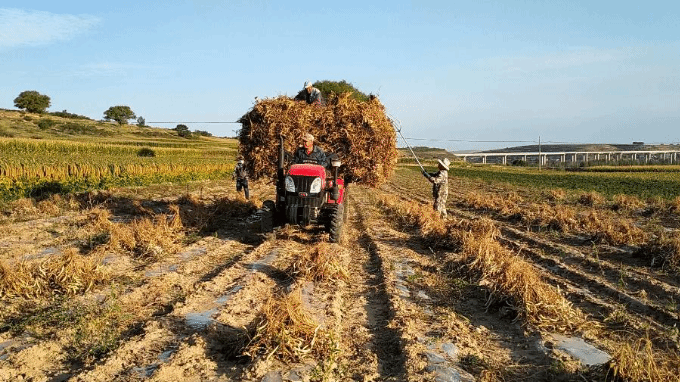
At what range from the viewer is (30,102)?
83188 mm

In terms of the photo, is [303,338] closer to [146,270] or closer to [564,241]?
[146,270]

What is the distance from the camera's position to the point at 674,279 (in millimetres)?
7133

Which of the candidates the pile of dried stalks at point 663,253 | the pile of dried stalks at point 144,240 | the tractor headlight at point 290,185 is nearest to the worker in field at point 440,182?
the tractor headlight at point 290,185

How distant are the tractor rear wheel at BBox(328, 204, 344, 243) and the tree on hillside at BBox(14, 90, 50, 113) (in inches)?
3587

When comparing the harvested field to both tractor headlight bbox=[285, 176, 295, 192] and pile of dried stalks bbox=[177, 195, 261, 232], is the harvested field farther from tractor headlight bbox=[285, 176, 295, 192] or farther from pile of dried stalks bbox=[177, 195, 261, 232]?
tractor headlight bbox=[285, 176, 295, 192]

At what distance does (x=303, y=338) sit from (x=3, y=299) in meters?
3.83

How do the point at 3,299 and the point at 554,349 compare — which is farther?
the point at 3,299

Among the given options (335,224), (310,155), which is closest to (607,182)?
(310,155)

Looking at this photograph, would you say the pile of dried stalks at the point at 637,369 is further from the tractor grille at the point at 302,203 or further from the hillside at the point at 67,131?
the hillside at the point at 67,131

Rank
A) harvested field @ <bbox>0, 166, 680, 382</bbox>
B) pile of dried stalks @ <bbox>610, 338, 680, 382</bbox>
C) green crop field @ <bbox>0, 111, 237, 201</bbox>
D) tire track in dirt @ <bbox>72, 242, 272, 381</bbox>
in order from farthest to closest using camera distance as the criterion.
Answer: green crop field @ <bbox>0, 111, 237, 201</bbox> → harvested field @ <bbox>0, 166, 680, 382</bbox> → tire track in dirt @ <bbox>72, 242, 272, 381</bbox> → pile of dried stalks @ <bbox>610, 338, 680, 382</bbox>

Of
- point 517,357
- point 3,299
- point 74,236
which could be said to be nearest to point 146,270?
point 3,299

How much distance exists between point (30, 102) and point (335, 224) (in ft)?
302

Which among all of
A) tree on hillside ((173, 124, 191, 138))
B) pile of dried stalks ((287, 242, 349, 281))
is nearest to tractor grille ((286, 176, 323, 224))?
pile of dried stalks ((287, 242, 349, 281))

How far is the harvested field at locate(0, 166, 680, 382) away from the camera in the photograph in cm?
404
